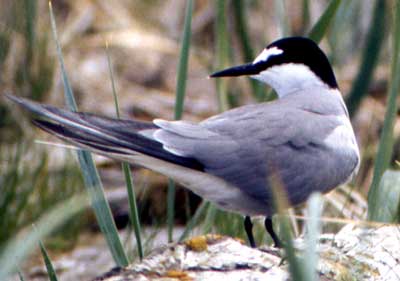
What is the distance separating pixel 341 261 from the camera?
2.46 m

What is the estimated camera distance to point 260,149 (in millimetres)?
2881

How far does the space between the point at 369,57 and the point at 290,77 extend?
1.51m

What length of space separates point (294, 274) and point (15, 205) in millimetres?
2562

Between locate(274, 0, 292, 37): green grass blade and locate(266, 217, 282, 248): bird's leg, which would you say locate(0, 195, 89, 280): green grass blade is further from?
locate(274, 0, 292, 37): green grass blade

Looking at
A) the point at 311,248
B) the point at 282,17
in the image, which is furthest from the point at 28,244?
the point at 282,17

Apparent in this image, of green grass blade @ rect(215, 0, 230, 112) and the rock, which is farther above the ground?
green grass blade @ rect(215, 0, 230, 112)

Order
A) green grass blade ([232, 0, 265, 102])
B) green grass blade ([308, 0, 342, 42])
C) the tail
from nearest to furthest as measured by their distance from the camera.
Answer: the tail → green grass blade ([308, 0, 342, 42]) → green grass blade ([232, 0, 265, 102])

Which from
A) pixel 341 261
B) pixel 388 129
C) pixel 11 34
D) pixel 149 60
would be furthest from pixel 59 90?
pixel 341 261

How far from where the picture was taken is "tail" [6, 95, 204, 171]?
2.53 metres

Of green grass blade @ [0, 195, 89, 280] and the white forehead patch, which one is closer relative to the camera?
green grass blade @ [0, 195, 89, 280]

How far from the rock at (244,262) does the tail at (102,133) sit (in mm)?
324

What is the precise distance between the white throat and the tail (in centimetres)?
64

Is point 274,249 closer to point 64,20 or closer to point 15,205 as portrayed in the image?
point 15,205

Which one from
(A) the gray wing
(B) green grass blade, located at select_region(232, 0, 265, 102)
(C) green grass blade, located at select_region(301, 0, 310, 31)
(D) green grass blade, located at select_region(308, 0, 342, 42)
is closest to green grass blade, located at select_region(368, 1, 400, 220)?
(A) the gray wing
